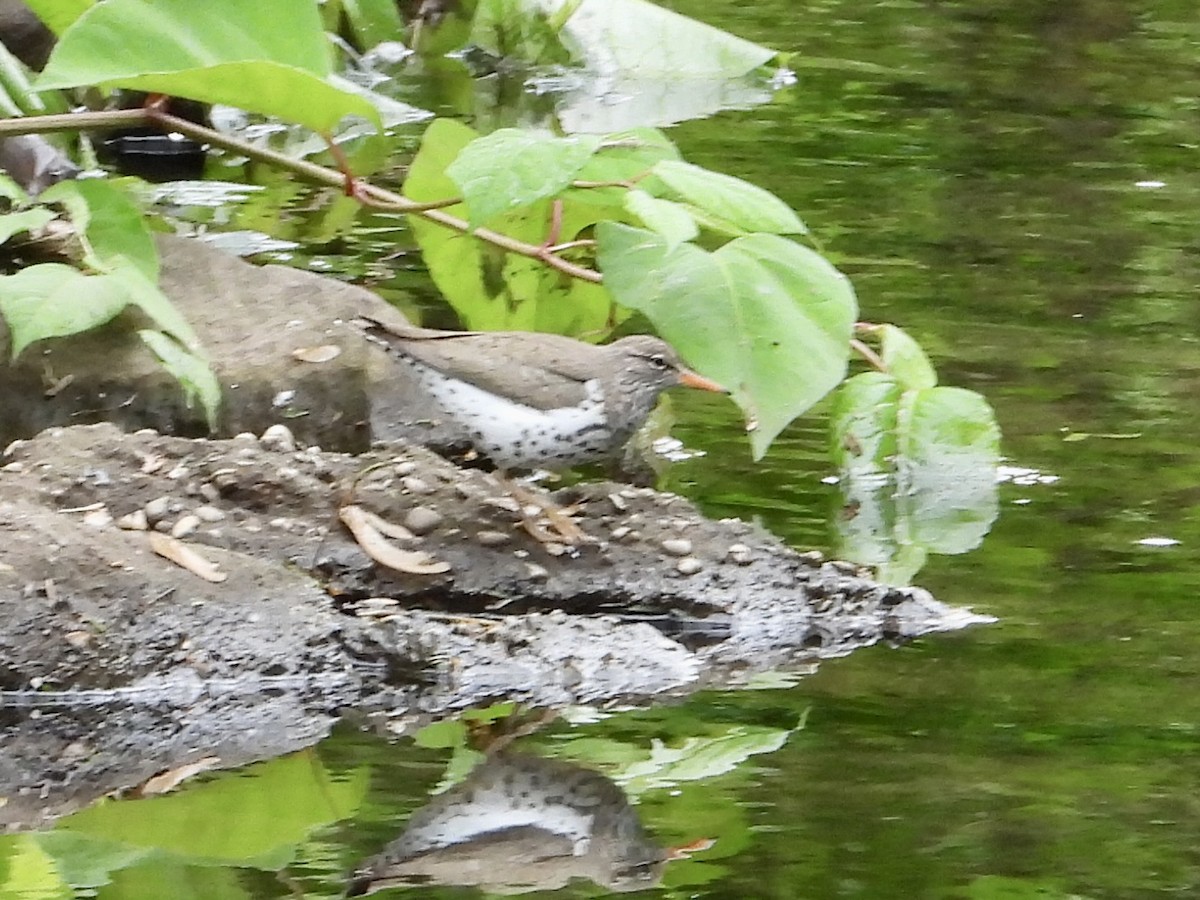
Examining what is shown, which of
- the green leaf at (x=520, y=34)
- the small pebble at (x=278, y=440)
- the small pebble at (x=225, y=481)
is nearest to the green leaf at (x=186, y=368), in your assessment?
the small pebble at (x=278, y=440)

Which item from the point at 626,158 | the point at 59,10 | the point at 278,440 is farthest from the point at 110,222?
the point at 626,158

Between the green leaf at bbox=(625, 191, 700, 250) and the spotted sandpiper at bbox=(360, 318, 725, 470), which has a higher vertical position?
the green leaf at bbox=(625, 191, 700, 250)

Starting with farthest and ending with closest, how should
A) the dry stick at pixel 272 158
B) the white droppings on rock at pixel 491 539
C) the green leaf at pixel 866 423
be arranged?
the green leaf at pixel 866 423
the dry stick at pixel 272 158
the white droppings on rock at pixel 491 539

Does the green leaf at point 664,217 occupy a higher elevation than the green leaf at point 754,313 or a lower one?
higher

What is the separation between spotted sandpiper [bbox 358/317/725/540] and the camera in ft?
13.9

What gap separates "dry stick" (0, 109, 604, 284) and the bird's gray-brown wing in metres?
0.19

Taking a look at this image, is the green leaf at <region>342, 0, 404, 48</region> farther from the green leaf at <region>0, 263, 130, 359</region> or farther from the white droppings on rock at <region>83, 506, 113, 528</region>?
the white droppings on rock at <region>83, 506, 113, 528</region>

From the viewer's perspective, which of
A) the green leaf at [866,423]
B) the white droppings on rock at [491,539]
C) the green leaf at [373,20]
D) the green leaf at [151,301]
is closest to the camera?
the white droppings on rock at [491,539]

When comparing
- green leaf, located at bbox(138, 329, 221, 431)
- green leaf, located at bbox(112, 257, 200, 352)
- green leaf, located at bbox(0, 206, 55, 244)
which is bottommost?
green leaf, located at bbox(138, 329, 221, 431)

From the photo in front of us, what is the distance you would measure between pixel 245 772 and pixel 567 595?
898mm

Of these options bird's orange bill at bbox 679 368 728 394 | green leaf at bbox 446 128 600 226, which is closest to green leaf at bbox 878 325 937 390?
bird's orange bill at bbox 679 368 728 394

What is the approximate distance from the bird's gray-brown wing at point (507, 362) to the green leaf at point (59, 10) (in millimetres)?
1169

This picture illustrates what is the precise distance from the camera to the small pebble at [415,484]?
411 centimetres

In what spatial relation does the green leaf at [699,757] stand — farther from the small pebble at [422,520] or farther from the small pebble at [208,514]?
the small pebble at [208,514]
